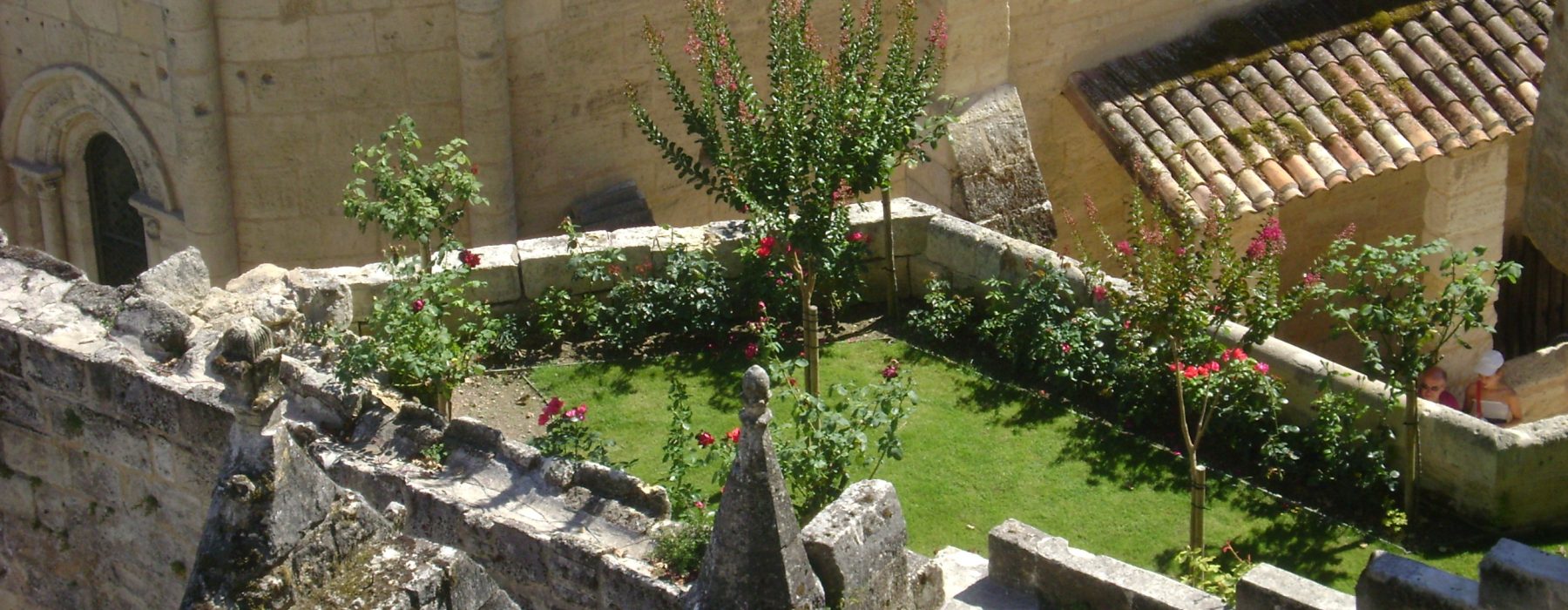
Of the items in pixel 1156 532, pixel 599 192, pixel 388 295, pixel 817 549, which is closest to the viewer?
pixel 817 549

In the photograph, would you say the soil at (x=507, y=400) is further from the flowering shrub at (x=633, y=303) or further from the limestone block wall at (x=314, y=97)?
the limestone block wall at (x=314, y=97)

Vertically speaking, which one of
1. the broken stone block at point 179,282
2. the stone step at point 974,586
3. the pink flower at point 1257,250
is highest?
the broken stone block at point 179,282

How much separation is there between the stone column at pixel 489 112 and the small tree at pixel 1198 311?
3.71 m

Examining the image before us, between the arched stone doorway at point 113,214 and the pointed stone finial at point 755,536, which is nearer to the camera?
the pointed stone finial at point 755,536

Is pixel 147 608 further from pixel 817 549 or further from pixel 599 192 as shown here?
pixel 599 192

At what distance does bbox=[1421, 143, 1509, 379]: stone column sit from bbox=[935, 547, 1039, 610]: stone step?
5.51m

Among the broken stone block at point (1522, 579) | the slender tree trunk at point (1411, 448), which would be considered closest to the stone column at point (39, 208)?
the slender tree trunk at point (1411, 448)

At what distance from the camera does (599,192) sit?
11562 millimetres

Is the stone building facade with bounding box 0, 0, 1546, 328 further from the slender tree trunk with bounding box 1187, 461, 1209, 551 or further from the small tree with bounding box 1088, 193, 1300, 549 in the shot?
the slender tree trunk with bounding box 1187, 461, 1209, 551

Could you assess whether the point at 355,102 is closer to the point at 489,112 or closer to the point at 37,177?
the point at 489,112

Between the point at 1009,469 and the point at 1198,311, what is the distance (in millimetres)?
1246

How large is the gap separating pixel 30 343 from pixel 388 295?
1845mm

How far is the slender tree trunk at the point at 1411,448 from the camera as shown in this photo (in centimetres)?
804

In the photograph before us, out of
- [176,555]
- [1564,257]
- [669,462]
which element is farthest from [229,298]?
[1564,257]
